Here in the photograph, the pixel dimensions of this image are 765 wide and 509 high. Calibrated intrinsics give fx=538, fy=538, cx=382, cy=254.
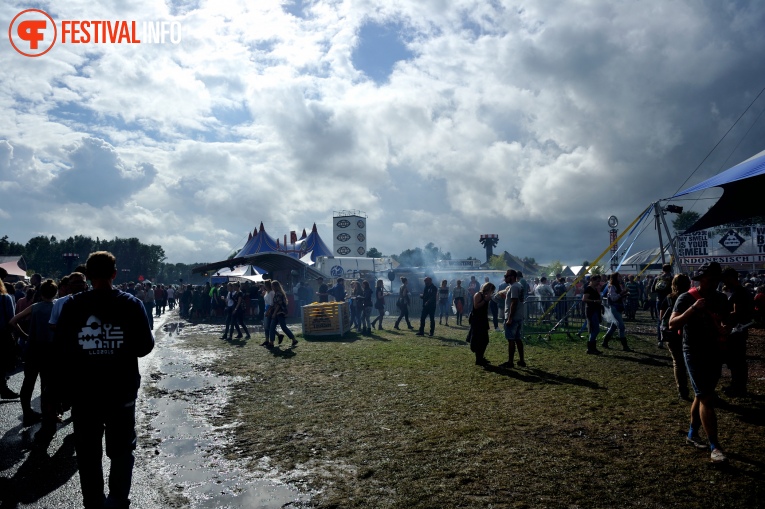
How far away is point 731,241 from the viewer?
2233 cm

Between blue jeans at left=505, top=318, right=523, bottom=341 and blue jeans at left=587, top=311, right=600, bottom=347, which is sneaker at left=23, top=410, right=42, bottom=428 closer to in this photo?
blue jeans at left=505, top=318, right=523, bottom=341

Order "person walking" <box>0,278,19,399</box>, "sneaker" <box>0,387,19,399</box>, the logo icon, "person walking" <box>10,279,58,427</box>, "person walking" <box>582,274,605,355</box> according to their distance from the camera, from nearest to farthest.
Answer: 1. "person walking" <box>10,279,58,427</box>
2. "person walking" <box>0,278,19,399</box>
3. "sneaker" <box>0,387,19,399</box>
4. "person walking" <box>582,274,605,355</box>
5. the logo icon

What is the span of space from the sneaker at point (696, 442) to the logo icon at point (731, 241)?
19753mm

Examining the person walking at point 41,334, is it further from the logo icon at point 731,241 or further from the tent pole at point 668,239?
the logo icon at point 731,241

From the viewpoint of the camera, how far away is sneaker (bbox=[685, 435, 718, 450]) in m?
5.45

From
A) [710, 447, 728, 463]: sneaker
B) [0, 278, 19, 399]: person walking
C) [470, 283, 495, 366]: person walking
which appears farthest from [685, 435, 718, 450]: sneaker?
A: [0, 278, 19, 399]: person walking

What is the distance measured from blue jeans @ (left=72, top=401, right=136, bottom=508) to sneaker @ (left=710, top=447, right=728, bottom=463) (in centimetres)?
501

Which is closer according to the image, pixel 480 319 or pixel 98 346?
pixel 98 346

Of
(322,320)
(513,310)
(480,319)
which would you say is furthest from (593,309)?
(322,320)

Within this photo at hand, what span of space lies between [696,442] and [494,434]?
2039mm

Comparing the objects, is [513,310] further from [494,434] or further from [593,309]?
[494,434]

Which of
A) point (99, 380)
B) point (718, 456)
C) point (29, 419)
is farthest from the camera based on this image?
point (29, 419)

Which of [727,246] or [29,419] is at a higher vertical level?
[727,246]

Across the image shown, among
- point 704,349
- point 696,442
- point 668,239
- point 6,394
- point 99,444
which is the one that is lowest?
point 696,442
